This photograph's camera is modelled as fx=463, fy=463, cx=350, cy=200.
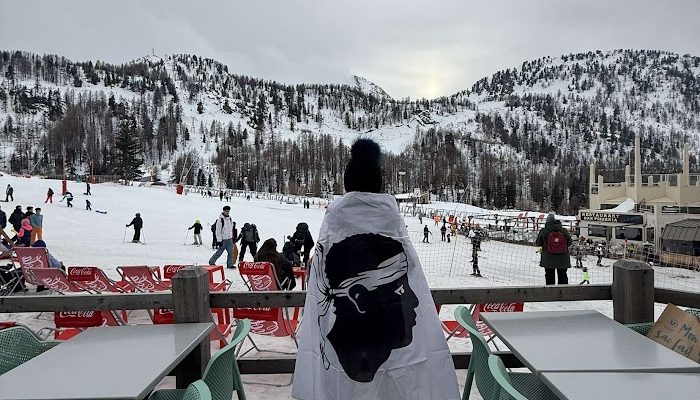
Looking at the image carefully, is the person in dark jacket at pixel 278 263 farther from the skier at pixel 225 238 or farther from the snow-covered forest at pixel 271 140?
the snow-covered forest at pixel 271 140

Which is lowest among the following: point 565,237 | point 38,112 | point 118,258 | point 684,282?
point 684,282

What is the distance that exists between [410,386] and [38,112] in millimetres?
178974

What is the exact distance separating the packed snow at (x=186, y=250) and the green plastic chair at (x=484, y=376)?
0.83 meters

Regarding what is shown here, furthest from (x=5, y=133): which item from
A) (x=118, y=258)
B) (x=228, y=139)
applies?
(x=118, y=258)

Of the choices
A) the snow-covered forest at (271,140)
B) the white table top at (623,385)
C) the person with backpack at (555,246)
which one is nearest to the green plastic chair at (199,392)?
the white table top at (623,385)

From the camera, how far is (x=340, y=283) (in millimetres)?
2236

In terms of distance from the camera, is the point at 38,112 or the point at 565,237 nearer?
the point at 565,237

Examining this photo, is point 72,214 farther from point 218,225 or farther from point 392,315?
point 392,315

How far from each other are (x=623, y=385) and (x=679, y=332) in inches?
40.3

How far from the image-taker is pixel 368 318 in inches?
85.2

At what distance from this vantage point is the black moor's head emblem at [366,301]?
7.06 feet

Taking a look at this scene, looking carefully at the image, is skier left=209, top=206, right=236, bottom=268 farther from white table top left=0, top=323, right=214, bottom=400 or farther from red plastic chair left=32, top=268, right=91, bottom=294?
white table top left=0, top=323, right=214, bottom=400

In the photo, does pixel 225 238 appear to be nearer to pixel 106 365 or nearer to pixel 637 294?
pixel 106 365

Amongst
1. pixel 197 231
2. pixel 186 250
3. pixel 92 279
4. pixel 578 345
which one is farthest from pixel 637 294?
pixel 197 231
